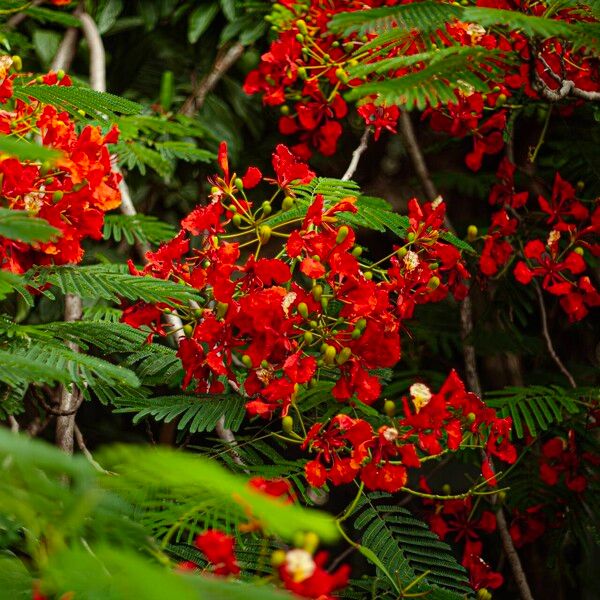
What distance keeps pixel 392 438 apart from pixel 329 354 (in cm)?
13

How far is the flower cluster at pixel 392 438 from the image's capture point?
1.15 metres

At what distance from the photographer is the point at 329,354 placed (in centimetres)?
118

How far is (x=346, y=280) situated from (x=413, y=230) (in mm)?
210

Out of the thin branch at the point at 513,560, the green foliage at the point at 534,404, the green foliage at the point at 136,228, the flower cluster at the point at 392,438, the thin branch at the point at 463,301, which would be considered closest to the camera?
the flower cluster at the point at 392,438

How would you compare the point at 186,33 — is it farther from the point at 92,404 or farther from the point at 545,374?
the point at 545,374

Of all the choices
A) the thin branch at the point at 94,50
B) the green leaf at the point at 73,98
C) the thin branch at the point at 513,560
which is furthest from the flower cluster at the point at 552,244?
the thin branch at the point at 94,50

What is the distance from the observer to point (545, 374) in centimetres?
220

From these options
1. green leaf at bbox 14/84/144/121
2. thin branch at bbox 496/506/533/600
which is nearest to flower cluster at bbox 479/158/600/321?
thin branch at bbox 496/506/533/600

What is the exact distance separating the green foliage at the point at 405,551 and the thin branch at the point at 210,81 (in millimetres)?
1436

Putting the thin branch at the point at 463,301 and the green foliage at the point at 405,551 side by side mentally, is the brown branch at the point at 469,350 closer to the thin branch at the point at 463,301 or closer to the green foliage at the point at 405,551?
the thin branch at the point at 463,301

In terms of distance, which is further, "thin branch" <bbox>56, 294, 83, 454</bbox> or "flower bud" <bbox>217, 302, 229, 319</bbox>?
"thin branch" <bbox>56, 294, 83, 454</bbox>

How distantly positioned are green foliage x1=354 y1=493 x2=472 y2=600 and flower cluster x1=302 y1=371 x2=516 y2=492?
0.36 ft

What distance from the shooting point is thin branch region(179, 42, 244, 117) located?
2.47 meters

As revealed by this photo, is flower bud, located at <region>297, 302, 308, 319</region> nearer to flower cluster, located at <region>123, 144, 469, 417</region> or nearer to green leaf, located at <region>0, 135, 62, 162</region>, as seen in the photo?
flower cluster, located at <region>123, 144, 469, 417</region>
